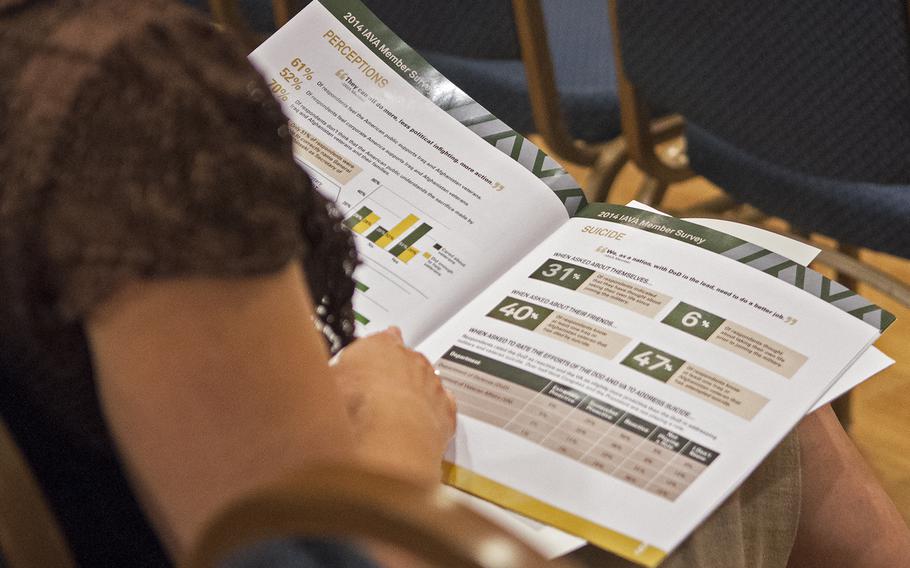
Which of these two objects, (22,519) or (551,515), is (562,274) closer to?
(551,515)

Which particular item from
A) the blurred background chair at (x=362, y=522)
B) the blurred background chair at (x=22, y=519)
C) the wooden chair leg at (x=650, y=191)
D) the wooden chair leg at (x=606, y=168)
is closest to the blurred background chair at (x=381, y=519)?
the blurred background chair at (x=362, y=522)

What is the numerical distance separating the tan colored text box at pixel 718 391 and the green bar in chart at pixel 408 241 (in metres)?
0.19

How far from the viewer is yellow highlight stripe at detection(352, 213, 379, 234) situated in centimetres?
73

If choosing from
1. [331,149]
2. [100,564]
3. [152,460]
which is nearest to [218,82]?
[152,460]

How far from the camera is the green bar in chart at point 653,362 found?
2.03 ft

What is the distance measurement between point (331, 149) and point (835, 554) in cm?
44

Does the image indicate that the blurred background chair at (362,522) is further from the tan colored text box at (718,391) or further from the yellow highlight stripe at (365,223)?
the yellow highlight stripe at (365,223)

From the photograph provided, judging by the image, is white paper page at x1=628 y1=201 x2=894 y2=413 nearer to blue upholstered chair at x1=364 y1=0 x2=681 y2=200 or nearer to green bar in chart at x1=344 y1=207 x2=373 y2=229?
green bar in chart at x1=344 y1=207 x2=373 y2=229

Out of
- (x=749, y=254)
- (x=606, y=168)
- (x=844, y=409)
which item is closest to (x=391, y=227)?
(x=749, y=254)

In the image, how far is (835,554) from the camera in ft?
2.45

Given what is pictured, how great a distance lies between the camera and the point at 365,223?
2.39 ft

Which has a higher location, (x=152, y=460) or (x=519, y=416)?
(x=152, y=460)

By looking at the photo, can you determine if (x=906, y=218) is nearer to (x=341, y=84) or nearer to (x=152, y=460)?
(x=341, y=84)

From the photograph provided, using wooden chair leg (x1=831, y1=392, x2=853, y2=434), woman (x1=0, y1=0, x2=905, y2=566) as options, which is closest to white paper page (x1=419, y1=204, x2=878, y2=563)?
woman (x1=0, y1=0, x2=905, y2=566)
